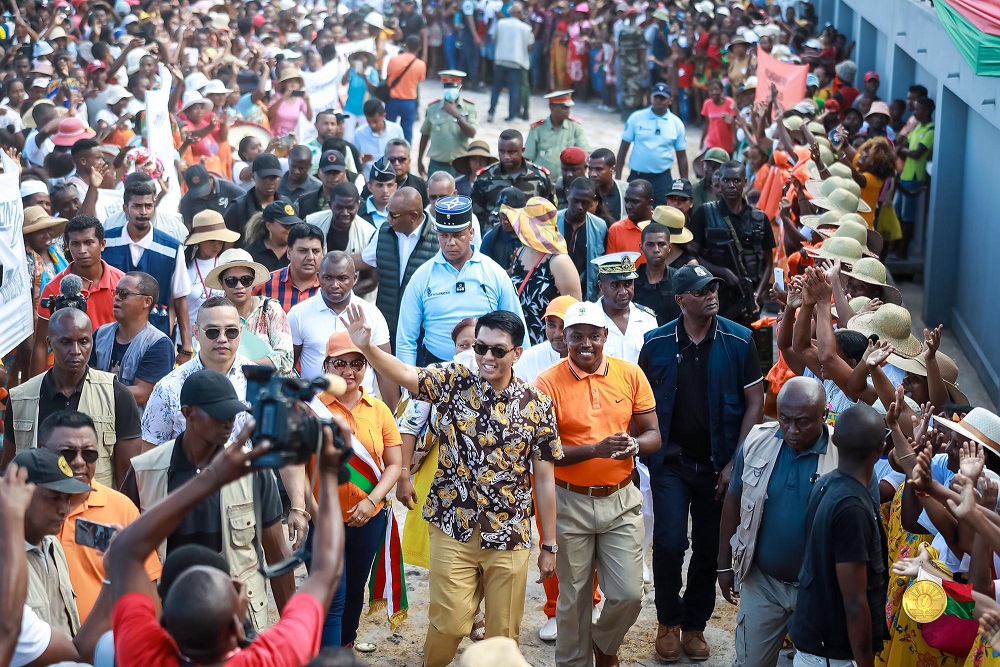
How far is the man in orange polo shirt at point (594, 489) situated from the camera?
6039 millimetres

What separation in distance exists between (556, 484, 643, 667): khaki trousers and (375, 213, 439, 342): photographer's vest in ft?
10.2

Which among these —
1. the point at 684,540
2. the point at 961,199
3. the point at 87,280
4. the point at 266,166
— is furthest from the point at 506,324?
the point at 961,199

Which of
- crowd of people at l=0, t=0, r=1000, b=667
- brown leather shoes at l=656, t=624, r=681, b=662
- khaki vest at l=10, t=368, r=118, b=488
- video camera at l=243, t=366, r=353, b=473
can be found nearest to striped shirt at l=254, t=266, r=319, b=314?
crowd of people at l=0, t=0, r=1000, b=667

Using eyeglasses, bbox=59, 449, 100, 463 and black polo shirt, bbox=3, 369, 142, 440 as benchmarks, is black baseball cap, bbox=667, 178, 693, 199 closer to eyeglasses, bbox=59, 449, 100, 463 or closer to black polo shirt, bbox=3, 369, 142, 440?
black polo shirt, bbox=3, 369, 142, 440

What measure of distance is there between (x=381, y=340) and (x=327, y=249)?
2650 millimetres

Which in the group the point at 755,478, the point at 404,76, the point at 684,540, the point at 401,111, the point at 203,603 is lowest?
the point at 401,111

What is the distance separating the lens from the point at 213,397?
197 inches

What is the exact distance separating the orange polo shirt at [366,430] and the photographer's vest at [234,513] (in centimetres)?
86

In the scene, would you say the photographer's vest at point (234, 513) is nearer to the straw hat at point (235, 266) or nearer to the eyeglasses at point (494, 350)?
the eyeglasses at point (494, 350)

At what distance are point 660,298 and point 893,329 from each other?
1941 mm

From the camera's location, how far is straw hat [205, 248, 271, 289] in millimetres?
7520

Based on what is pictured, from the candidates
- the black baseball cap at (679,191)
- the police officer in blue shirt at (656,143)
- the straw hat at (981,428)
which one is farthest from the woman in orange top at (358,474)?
the police officer in blue shirt at (656,143)

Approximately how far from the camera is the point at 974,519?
4.53 meters

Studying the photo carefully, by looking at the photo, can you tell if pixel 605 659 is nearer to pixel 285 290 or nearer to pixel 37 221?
pixel 285 290
